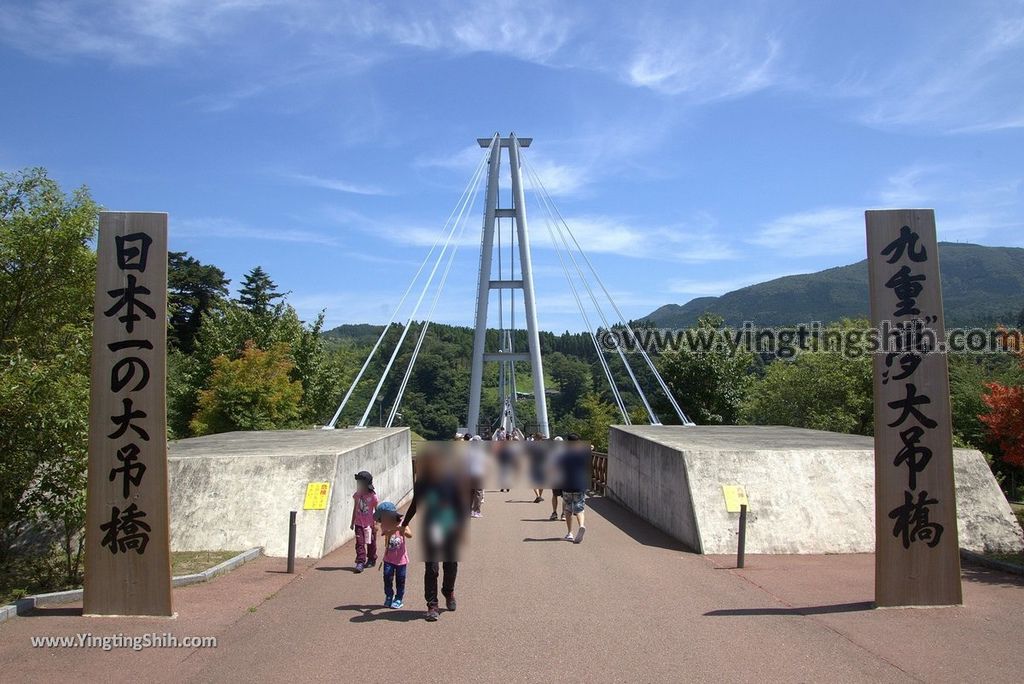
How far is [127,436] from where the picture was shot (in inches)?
246

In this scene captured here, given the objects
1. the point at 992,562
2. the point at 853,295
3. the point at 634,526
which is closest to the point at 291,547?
the point at 634,526

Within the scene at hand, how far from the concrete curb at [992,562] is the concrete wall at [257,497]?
23.3 feet

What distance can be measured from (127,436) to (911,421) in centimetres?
645

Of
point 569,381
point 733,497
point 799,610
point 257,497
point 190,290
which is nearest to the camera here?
point 799,610

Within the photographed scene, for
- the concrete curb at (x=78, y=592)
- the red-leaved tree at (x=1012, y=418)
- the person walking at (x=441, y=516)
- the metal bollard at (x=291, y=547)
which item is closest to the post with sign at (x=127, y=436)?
the concrete curb at (x=78, y=592)

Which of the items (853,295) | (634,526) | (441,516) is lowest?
(634,526)

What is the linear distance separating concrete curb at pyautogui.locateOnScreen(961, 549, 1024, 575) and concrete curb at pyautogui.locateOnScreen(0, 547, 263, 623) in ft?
25.5

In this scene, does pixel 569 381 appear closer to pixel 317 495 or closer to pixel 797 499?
pixel 797 499

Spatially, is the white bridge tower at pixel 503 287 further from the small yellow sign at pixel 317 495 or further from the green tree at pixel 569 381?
the green tree at pixel 569 381

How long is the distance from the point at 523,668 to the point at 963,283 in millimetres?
200815

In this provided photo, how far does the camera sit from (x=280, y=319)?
26.0 metres

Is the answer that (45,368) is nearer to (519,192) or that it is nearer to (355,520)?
(355,520)

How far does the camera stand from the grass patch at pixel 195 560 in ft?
25.4

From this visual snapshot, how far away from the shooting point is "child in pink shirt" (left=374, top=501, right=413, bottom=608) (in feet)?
20.6
